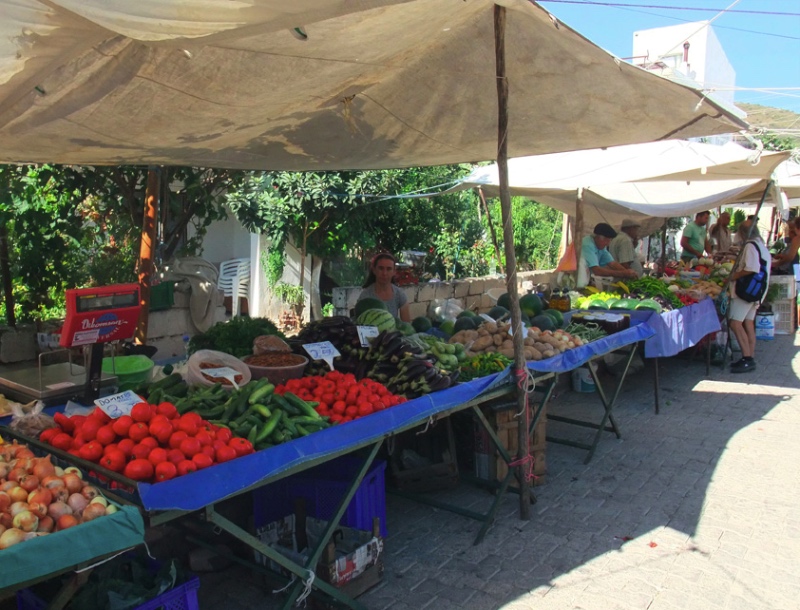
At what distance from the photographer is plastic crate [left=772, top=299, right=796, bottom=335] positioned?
12451 mm

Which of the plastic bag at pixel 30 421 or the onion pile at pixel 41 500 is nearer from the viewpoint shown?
the onion pile at pixel 41 500

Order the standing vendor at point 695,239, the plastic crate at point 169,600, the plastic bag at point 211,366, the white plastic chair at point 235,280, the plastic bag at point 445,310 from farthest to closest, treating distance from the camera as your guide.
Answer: the white plastic chair at point 235,280 → the standing vendor at point 695,239 → the plastic bag at point 445,310 → the plastic bag at point 211,366 → the plastic crate at point 169,600

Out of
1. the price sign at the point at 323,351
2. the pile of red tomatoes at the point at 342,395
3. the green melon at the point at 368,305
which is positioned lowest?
the pile of red tomatoes at the point at 342,395

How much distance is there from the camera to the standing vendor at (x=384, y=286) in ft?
20.2

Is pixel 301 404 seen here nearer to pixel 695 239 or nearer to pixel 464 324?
pixel 464 324

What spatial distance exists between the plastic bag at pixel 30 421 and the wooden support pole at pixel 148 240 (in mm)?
3095

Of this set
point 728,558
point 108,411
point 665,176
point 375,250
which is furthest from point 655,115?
point 375,250

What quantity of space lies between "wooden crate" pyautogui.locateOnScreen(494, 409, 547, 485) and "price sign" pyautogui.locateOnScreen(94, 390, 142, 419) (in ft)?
8.82

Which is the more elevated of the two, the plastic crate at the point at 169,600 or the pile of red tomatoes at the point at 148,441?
the pile of red tomatoes at the point at 148,441

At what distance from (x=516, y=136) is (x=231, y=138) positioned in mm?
2542

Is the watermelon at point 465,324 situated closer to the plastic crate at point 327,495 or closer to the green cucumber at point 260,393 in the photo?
the plastic crate at point 327,495

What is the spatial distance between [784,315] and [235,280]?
1088 cm

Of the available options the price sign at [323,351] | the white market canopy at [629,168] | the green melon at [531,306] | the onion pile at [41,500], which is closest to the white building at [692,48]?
the white market canopy at [629,168]

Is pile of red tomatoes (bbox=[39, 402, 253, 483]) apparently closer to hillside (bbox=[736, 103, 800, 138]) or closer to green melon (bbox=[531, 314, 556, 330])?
green melon (bbox=[531, 314, 556, 330])
